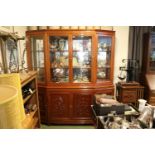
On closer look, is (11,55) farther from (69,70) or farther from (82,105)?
(82,105)

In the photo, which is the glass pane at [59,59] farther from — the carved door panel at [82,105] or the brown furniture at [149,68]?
the brown furniture at [149,68]

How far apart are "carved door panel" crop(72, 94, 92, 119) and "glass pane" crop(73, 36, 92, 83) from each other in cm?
31

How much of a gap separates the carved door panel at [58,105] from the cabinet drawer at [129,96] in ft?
3.71

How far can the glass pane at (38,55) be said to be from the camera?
2968 millimetres

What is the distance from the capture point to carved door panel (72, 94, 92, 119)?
116 inches

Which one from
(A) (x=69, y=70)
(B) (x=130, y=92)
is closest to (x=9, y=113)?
(A) (x=69, y=70)

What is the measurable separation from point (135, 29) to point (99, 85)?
1.50 m

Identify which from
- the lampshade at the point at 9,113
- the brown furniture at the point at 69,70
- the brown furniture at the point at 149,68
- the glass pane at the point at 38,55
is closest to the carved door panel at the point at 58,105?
the brown furniture at the point at 69,70

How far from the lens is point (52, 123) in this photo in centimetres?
304

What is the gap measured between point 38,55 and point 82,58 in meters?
0.86

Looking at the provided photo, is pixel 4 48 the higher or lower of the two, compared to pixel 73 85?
higher
